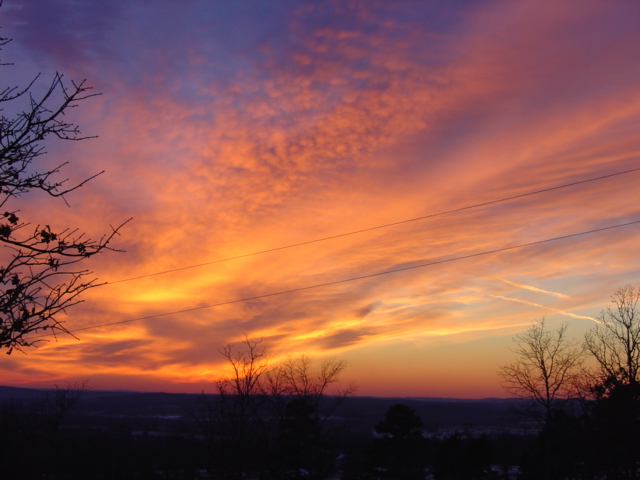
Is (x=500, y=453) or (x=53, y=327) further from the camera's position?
(x=500, y=453)

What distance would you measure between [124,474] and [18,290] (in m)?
50.6

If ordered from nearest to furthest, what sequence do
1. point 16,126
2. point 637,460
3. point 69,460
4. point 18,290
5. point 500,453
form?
point 18,290 < point 16,126 < point 637,460 < point 69,460 < point 500,453

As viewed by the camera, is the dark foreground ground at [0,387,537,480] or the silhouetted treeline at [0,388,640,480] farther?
the dark foreground ground at [0,387,537,480]

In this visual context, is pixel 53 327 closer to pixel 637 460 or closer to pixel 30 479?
pixel 637 460

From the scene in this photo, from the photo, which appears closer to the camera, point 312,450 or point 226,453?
point 226,453

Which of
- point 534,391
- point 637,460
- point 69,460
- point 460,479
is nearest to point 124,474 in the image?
point 69,460

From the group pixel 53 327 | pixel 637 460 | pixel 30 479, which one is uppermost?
pixel 53 327

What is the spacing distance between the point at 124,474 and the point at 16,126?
51.0 m

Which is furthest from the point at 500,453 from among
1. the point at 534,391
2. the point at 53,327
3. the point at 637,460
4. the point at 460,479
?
the point at 53,327

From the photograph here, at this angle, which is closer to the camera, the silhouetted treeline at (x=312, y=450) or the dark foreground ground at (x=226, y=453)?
the silhouetted treeline at (x=312, y=450)

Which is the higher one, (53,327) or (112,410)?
(53,327)

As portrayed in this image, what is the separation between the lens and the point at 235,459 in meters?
30.7

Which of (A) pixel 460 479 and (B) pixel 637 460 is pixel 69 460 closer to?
(A) pixel 460 479

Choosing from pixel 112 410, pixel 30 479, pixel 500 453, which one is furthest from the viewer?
pixel 112 410
